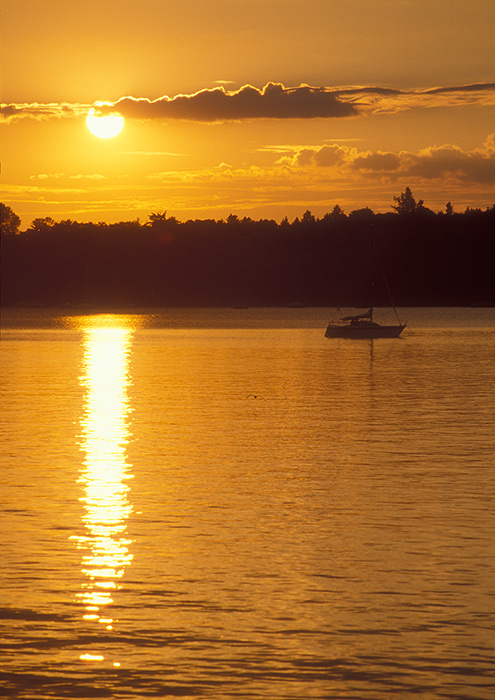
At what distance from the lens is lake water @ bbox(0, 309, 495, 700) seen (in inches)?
630

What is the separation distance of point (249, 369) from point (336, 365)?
1221 centimetres

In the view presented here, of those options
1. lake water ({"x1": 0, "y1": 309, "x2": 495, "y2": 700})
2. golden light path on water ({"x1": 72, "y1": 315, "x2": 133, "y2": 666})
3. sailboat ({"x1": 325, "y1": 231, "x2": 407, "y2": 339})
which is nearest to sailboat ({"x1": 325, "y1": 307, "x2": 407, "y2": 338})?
sailboat ({"x1": 325, "y1": 231, "x2": 407, "y2": 339})

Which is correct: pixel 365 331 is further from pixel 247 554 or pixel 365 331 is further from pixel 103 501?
pixel 247 554

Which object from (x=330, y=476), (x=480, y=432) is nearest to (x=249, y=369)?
(x=480, y=432)

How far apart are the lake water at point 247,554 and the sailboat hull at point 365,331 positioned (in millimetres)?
97270

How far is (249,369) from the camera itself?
93438mm

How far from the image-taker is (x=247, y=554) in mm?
23406

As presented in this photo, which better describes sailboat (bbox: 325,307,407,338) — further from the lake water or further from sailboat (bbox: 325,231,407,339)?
the lake water

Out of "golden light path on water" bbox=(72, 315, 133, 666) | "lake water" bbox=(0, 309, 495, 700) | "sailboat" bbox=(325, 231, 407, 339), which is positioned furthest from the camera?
"sailboat" bbox=(325, 231, 407, 339)

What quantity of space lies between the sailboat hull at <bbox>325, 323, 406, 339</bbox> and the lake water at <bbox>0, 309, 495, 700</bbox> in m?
97.3

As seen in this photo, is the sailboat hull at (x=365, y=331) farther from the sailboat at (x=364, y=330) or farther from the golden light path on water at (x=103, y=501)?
the golden light path on water at (x=103, y=501)

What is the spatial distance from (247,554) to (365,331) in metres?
130

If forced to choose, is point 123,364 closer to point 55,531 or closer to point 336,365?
point 336,365

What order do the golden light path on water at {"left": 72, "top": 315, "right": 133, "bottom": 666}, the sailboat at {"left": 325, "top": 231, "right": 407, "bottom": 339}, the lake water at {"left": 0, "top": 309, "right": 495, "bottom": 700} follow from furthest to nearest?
1. the sailboat at {"left": 325, "top": 231, "right": 407, "bottom": 339}
2. the golden light path on water at {"left": 72, "top": 315, "right": 133, "bottom": 666}
3. the lake water at {"left": 0, "top": 309, "right": 495, "bottom": 700}
